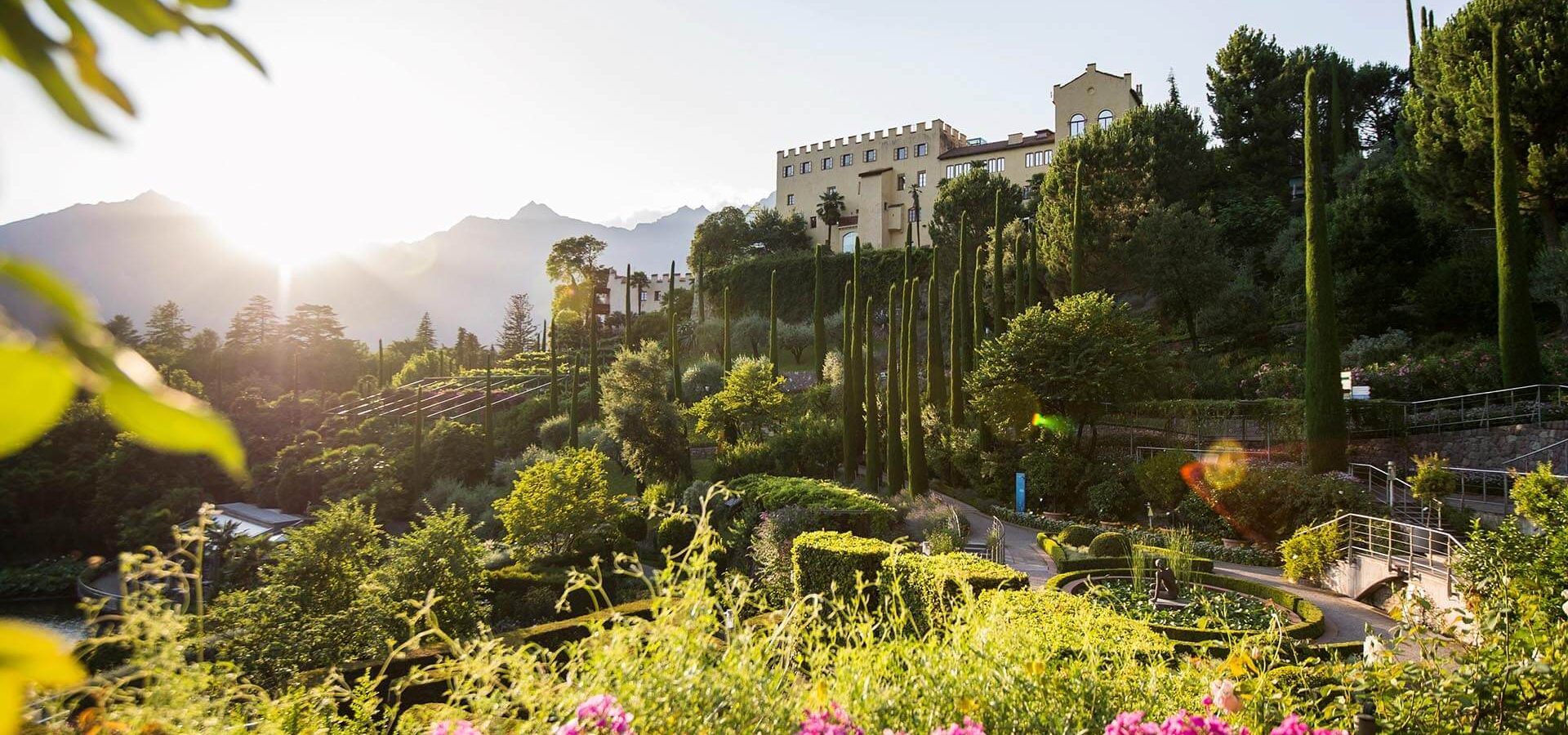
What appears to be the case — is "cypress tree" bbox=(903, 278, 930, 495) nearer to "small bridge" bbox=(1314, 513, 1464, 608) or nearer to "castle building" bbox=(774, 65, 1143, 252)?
"small bridge" bbox=(1314, 513, 1464, 608)

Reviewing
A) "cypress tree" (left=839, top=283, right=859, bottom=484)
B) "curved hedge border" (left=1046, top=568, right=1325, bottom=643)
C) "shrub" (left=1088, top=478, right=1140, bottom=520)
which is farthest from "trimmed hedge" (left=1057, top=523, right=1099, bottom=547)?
"cypress tree" (left=839, top=283, right=859, bottom=484)

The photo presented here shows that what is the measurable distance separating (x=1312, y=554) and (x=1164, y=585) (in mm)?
3802

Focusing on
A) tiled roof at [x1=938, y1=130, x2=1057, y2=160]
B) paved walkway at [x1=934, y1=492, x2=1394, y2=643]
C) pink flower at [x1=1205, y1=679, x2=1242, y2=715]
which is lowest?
paved walkway at [x1=934, y1=492, x2=1394, y2=643]

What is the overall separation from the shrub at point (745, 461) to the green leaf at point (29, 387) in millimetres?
26509

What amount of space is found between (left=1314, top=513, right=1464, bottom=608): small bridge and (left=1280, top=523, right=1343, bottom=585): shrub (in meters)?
0.11

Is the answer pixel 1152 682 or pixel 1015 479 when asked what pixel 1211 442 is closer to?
pixel 1015 479

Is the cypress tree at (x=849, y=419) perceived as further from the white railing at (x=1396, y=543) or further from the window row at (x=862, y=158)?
the window row at (x=862, y=158)

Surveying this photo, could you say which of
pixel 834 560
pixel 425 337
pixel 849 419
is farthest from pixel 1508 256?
pixel 425 337

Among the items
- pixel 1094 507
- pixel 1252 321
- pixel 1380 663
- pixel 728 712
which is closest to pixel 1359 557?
pixel 1094 507

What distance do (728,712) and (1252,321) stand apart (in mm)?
31978

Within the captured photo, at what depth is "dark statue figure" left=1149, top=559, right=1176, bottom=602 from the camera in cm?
1198

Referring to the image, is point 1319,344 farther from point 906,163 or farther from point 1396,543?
point 906,163

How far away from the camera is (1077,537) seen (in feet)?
57.1

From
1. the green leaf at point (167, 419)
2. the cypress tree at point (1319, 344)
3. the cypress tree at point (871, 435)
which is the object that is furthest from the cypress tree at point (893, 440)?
the green leaf at point (167, 419)
